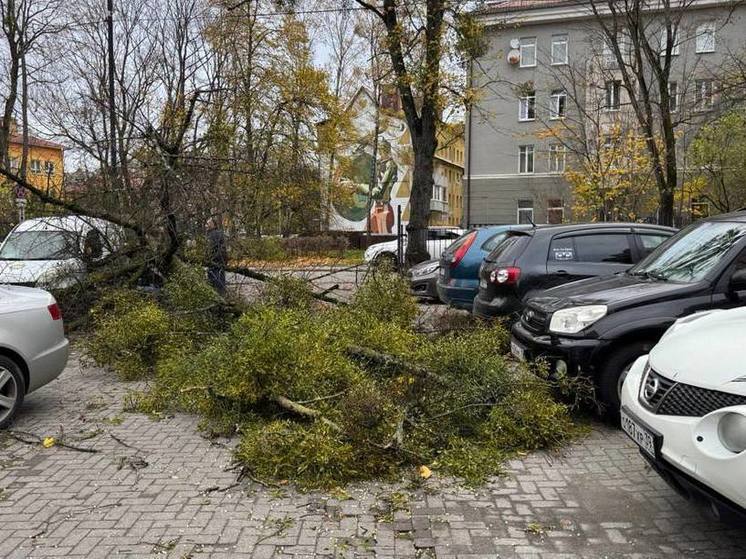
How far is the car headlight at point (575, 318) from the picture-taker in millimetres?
5055

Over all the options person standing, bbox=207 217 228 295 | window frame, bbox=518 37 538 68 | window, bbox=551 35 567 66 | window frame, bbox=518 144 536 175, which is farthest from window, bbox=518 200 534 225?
person standing, bbox=207 217 228 295

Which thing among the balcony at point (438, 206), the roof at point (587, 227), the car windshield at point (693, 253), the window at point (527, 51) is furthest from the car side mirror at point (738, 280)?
the balcony at point (438, 206)

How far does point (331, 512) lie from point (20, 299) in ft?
11.8

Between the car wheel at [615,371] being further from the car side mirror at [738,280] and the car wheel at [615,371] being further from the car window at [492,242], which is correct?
the car window at [492,242]

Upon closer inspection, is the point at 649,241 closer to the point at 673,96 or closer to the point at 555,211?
the point at 673,96

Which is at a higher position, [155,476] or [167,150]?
[167,150]

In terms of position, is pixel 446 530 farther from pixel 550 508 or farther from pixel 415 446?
pixel 415 446

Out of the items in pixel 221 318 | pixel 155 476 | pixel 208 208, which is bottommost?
pixel 155 476

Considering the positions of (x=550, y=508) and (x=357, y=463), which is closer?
(x=550, y=508)

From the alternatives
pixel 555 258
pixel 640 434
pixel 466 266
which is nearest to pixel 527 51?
pixel 466 266

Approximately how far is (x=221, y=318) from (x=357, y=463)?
4110 mm

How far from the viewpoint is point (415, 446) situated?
4551 mm

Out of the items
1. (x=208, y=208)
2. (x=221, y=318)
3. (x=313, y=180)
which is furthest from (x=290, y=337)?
(x=313, y=180)

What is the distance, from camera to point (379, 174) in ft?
170
